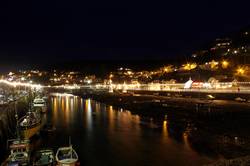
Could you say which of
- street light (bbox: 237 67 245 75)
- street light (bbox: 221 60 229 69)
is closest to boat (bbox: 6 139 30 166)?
street light (bbox: 237 67 245 75)

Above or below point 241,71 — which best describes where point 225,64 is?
above

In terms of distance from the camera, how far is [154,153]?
26.4m

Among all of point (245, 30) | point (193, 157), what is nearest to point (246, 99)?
point (193, 157)

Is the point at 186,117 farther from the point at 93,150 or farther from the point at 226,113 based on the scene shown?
the point at 93,150

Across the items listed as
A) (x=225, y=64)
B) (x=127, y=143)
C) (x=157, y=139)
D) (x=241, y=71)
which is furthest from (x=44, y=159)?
(x=225, y=64)

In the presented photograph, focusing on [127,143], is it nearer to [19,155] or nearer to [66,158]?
[66,158]

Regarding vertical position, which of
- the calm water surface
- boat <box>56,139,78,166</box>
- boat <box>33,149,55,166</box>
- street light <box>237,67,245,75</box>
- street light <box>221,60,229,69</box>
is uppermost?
street light <box>221,60,229,69</box>

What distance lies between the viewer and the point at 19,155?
2288 cm

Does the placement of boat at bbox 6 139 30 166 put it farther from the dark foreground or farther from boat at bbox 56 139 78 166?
the dark foreground

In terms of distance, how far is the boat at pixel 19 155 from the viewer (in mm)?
21600

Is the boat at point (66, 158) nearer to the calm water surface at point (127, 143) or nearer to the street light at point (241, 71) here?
the calm water surface at point (127, 143)

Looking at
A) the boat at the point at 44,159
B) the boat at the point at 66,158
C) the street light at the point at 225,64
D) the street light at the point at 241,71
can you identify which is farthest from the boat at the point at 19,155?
the street light at the point at 225,64

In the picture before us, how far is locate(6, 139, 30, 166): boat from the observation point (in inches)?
850

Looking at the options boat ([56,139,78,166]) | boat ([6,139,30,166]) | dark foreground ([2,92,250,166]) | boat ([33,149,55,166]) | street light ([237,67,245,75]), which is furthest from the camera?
street light ([237,67,245,75])
